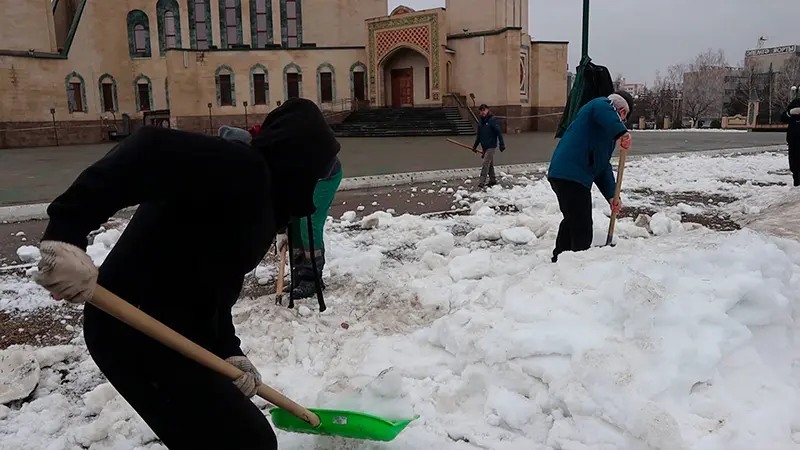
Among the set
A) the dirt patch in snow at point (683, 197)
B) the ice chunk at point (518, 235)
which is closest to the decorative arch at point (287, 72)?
the dirt patch in snow at point (683, 197)

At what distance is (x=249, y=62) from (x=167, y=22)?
19.9 ft

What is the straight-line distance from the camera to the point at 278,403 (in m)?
2.11

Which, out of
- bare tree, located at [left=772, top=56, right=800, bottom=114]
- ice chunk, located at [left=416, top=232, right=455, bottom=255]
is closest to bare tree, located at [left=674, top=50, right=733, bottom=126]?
bare tree, located at [left=772, top=56, right=800, bottom=114]

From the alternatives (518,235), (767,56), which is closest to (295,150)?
(518,235)

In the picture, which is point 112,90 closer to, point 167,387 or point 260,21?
point 260,21

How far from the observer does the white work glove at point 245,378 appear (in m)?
1.86

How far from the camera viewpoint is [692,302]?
9.89 feet

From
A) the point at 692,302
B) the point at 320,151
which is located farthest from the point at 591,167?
the point at 320,151

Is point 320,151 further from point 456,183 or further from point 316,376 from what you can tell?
point 456,183

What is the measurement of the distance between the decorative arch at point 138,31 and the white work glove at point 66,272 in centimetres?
3590

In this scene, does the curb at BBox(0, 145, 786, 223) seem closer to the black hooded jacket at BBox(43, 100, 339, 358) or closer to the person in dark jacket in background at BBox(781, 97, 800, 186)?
the person in dark jacket in background at BBox(781, 97, 800, 186)

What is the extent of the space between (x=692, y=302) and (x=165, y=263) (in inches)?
99.7

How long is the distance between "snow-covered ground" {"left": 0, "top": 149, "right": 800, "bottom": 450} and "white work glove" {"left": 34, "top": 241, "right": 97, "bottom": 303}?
136 cm

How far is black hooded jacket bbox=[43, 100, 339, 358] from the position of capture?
141cm
